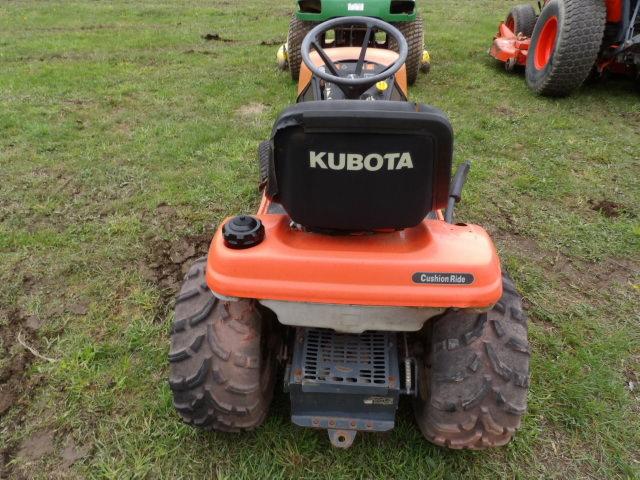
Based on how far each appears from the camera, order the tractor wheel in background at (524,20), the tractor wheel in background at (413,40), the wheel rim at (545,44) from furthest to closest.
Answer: the tractor wheel in background at (524,20) < the wheel rim at (545,44) < the tractor wheel in background at (413,40)

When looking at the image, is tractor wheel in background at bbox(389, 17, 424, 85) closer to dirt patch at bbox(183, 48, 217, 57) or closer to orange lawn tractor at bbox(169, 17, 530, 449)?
dirt patch at bbox(183, 48, 217, 57)

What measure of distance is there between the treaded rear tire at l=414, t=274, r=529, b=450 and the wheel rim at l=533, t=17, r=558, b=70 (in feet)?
15.2

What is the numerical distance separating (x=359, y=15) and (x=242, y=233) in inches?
156

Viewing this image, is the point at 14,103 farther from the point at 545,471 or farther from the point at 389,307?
the point at 545,471

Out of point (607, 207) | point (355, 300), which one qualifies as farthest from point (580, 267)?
point (355, 300)

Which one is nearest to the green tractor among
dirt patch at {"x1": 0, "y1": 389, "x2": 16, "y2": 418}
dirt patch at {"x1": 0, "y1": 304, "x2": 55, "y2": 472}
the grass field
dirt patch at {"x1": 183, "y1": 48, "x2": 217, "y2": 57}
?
the grass field

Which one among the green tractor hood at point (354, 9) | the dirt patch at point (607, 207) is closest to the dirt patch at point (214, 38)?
the green tractor hood at point (354, 9)

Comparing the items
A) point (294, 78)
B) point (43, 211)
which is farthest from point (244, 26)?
point (43, 211)

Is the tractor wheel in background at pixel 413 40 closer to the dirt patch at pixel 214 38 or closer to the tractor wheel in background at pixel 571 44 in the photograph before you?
the tractor wheel in background at pixel 571 44

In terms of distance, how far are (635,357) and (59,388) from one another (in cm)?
251

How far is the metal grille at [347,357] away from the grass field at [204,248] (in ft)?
1.23

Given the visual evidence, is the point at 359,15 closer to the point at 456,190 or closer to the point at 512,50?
the point at 512,50

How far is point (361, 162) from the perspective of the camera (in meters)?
1.28

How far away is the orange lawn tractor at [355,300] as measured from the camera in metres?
1.29
